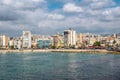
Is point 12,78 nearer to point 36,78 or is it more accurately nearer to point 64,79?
point 36,78

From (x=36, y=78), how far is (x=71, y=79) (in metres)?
5.71

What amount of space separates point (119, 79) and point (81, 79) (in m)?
5.98

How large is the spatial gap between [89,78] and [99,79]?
2.00 meters

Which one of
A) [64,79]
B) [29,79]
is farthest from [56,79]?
[29,79]

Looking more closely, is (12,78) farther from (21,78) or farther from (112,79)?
(112,79)

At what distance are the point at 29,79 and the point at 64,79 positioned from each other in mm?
5581

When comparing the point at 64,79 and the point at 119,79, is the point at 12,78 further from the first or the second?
the point at 119,79

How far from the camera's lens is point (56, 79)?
47.7 metres

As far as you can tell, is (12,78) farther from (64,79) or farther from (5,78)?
(64,79)

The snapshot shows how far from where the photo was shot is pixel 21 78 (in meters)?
49.5

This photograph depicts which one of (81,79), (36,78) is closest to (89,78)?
(81,79)

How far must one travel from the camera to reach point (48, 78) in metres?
48.7

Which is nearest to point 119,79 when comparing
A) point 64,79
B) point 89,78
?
point 89,78

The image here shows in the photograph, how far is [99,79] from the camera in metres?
47.7
